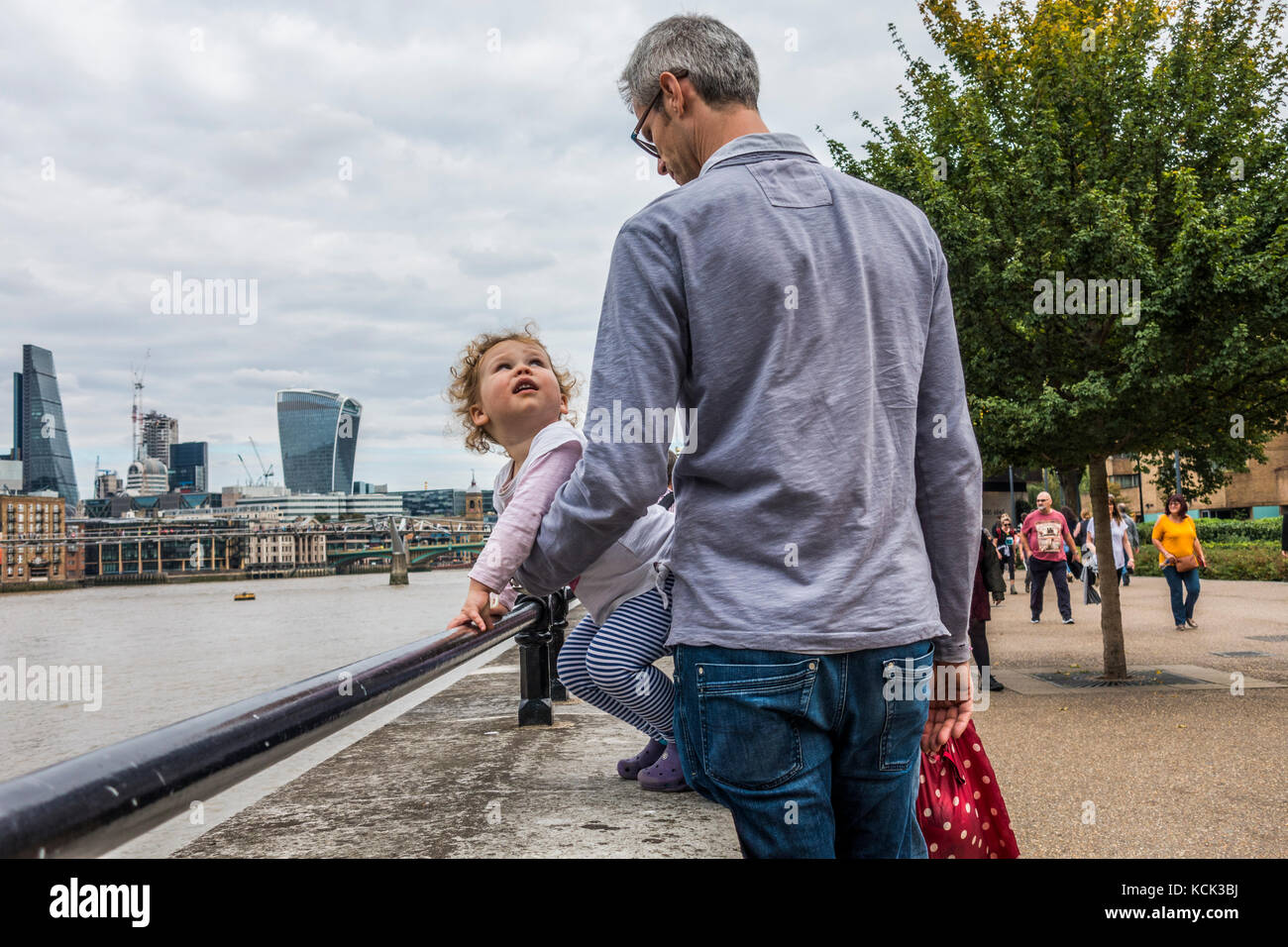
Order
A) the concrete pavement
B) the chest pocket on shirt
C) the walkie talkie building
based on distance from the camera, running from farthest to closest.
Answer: the walkie talkie building
the concrete pavement
the chest pocket on shirt

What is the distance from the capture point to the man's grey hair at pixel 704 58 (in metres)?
1.53

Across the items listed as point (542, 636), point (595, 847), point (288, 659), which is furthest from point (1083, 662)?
point (288, 659)

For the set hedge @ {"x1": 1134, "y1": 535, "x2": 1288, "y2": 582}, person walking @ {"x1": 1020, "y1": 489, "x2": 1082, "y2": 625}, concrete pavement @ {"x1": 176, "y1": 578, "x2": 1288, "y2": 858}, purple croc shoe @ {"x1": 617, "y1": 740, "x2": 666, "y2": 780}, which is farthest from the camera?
hedge @ {"x1": 1134, "y1": 535, "x2": 1288, "y2": 582}

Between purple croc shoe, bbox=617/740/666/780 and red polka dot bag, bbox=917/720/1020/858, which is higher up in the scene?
red polka dot bag, bbox=917/720/1020/858

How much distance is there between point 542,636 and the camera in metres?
3.98

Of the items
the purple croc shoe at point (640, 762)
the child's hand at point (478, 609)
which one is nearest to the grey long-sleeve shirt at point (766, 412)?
the child's hand at point (478, 609)

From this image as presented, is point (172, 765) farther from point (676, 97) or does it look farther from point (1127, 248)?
point (1127, 248)

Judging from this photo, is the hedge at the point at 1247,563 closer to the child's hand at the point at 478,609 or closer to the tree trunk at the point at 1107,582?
the tree trunk at the point at 1107,582

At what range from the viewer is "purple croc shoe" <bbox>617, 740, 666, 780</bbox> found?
321 centimetres

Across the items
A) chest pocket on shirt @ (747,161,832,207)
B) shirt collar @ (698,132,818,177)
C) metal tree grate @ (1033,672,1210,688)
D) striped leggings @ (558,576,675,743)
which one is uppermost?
shirt collar @ (698,132,818,177)

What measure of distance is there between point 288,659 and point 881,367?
140 ft

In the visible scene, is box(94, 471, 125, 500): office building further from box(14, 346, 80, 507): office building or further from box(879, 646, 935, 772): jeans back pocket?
box(879, 646, 935, 772): jeans back pocket

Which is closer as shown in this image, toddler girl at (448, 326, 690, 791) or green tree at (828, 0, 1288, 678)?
toddler girl at (448, 326, 690, 791)

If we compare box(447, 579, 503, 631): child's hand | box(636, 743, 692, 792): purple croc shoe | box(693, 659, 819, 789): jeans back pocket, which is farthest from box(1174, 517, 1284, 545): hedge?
box(693, 659, 819, 789): jeans back pocket
